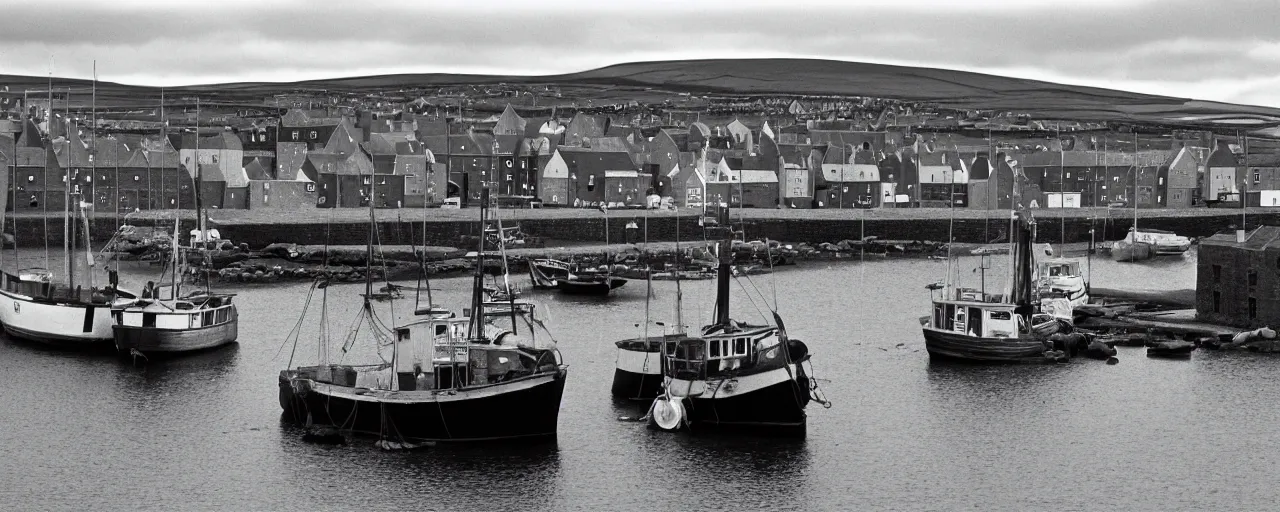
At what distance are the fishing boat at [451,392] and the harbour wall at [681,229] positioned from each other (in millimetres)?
53785

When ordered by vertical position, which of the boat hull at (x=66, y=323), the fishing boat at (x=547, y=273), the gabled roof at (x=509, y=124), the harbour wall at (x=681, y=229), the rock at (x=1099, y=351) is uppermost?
the gabled roof at (x=509, y=124)

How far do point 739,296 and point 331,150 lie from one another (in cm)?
6033

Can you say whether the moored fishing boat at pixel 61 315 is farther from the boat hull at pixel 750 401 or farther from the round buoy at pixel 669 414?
the boat hull at pixel 750 401

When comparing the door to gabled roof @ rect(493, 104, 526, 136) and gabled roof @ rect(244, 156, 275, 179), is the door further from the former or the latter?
gabled roof @ rect(493, 104, 526, 136)

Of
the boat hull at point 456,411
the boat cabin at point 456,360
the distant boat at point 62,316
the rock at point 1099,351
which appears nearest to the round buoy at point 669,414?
the boat hull at point 456,411

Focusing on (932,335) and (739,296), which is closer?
(932,335)

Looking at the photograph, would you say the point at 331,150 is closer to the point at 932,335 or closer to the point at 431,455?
the point at 932,335

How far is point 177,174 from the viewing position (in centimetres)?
10788

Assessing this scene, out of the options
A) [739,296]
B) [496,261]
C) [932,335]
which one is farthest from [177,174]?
[932,335]

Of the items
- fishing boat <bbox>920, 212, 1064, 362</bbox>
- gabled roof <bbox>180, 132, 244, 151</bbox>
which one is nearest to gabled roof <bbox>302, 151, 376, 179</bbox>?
gabled roof <bbox>180, 132, 244, 151</bbox>

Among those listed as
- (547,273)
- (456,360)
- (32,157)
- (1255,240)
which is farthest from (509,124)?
(456,360)

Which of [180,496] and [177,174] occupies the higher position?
[177,174]

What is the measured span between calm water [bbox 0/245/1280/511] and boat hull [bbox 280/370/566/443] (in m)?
0.52

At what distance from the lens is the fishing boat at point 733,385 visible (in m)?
37.3
